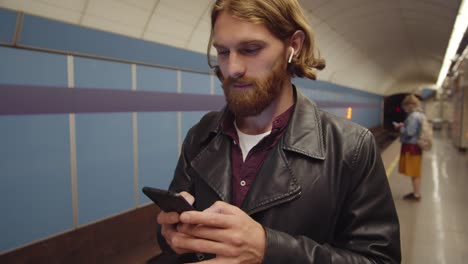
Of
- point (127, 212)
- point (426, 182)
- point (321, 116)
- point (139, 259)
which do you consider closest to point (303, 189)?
point (321, 116)

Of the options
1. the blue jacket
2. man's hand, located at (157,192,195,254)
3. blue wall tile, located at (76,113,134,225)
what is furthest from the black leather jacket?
the blue jacket

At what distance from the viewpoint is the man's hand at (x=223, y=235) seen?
3.27ft

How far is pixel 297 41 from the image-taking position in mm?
1574

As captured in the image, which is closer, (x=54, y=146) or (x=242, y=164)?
(x=242, y=164)

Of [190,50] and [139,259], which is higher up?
[190,50]

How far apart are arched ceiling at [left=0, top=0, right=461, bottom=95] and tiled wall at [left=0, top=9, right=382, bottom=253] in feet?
0.58

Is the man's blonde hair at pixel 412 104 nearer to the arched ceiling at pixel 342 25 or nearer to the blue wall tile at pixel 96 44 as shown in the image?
the arched ceiling at pixel 342 25

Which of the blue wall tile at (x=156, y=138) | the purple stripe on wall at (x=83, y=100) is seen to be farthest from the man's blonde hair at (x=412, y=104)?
the blue wall tile at (x=156, y=138)

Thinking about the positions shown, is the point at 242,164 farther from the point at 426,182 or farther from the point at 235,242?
the point at 426,182

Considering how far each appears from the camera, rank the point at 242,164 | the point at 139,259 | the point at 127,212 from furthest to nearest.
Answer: the point at 127,212, the point at 139,259, the point at 242,164

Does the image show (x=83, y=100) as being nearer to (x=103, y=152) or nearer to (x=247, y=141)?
(x=103, y=152)

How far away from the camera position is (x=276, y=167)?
4.42ft

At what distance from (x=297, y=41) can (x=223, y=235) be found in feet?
3.20

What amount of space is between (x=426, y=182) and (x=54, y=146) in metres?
8.07
